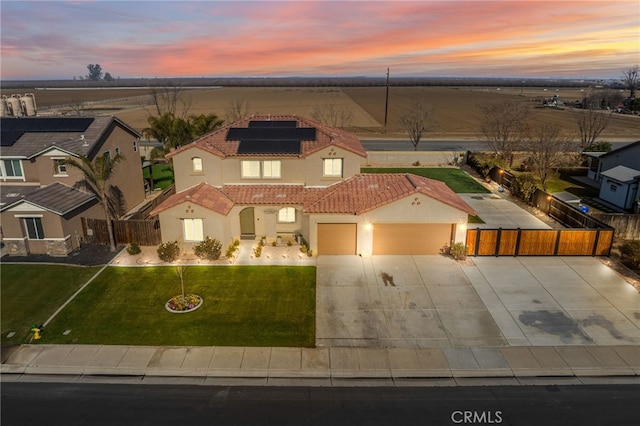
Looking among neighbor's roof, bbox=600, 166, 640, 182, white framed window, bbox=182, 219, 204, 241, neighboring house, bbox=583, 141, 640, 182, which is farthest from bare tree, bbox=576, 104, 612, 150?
white framed window, bbox=182, 219, 204, 241

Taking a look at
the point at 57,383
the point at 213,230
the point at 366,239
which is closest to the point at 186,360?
the point at 57,383

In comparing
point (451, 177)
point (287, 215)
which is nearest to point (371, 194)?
point (287, 215)

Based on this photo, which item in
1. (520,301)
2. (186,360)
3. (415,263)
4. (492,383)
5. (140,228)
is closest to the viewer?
(492,383)

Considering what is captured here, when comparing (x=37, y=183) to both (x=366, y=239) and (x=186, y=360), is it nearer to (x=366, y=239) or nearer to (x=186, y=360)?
(x=186, y=360)

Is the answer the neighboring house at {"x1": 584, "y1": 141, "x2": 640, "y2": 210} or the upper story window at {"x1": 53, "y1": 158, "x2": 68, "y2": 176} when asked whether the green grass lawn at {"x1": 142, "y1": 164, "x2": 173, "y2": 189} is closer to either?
the upper story window at {"x1": 53, "y1": 158, "x2": 68, "y2": 176}

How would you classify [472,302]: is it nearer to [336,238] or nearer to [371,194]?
[336,238]
